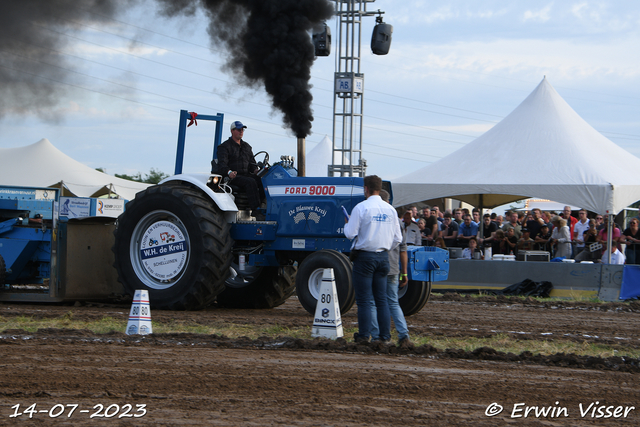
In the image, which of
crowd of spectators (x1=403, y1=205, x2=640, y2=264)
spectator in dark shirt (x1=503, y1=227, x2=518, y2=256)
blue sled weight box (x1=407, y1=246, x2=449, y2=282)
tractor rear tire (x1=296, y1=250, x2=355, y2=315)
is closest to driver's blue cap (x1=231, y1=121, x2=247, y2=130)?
tractor rear tire (x1=296, y1=250, x2=355, y2=315)

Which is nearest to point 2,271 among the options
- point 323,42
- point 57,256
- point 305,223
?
point 57,256

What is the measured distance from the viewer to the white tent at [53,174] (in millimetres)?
27703

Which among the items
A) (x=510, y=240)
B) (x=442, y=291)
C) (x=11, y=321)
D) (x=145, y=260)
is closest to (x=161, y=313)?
(x=145, y=260)

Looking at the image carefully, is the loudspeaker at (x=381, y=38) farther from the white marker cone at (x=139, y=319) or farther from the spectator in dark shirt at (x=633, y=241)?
the white marker cone at (x=139, y=319)

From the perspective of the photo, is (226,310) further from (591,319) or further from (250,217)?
(591,319)

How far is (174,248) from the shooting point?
9.45m

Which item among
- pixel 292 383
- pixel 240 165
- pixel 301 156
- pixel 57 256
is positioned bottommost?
pixel 292 383

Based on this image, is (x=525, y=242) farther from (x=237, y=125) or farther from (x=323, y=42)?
(x=237, y=125)

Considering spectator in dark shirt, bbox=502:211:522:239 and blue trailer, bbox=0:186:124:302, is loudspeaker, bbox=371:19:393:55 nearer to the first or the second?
spectator in dark shirt, bbox=502:211:522:239

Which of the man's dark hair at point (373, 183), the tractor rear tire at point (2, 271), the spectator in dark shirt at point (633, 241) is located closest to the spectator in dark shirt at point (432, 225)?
the spectator in dark shirt at point (633, 241)

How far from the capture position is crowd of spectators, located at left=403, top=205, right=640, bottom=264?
546 inches

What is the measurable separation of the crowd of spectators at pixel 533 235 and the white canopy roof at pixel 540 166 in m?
0.45

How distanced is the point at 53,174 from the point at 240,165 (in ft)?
70.1

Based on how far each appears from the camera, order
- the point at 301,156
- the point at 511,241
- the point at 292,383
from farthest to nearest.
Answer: the point at 511,241, the point at 301,156, the point at 292,383
